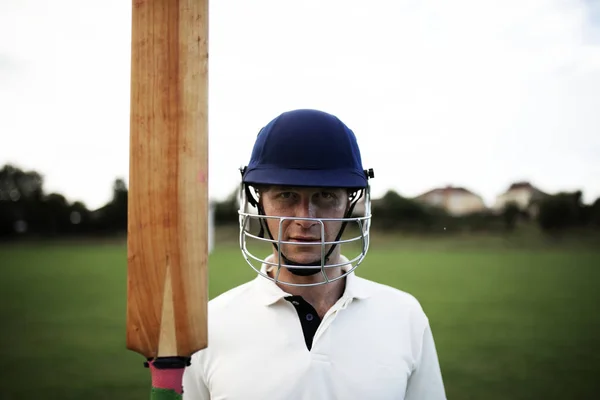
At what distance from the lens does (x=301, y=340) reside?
1294mm

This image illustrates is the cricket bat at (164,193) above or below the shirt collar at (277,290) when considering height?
above

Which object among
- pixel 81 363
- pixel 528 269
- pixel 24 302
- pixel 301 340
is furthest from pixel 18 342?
pixel 528 269

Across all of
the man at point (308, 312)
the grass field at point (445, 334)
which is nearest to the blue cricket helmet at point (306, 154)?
the man at point (308, 312)

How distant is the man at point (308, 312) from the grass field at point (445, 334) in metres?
2.81

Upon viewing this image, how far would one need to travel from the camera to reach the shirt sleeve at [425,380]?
1389 millimetres

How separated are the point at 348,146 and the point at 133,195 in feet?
2.20

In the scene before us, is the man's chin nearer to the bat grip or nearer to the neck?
the neck

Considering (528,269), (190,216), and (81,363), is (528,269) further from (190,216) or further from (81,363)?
(190,216)

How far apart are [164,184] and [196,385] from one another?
63cm

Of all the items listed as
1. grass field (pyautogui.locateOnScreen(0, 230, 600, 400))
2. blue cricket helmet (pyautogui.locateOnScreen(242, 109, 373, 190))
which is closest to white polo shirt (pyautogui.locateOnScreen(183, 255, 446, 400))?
blue cricket helmet (pyautogui.locateOnScreen(242, 109, 373, 190))

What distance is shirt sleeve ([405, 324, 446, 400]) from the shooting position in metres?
1.39

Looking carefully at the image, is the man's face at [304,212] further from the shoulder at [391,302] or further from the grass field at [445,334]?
the grass field at [445,334]

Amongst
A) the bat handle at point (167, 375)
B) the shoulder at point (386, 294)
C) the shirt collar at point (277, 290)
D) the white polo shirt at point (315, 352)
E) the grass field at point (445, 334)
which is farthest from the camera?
the grass field at point (445, 334)

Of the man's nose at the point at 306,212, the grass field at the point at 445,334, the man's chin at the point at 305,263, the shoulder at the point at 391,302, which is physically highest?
the man's nose at the point at 306,212
